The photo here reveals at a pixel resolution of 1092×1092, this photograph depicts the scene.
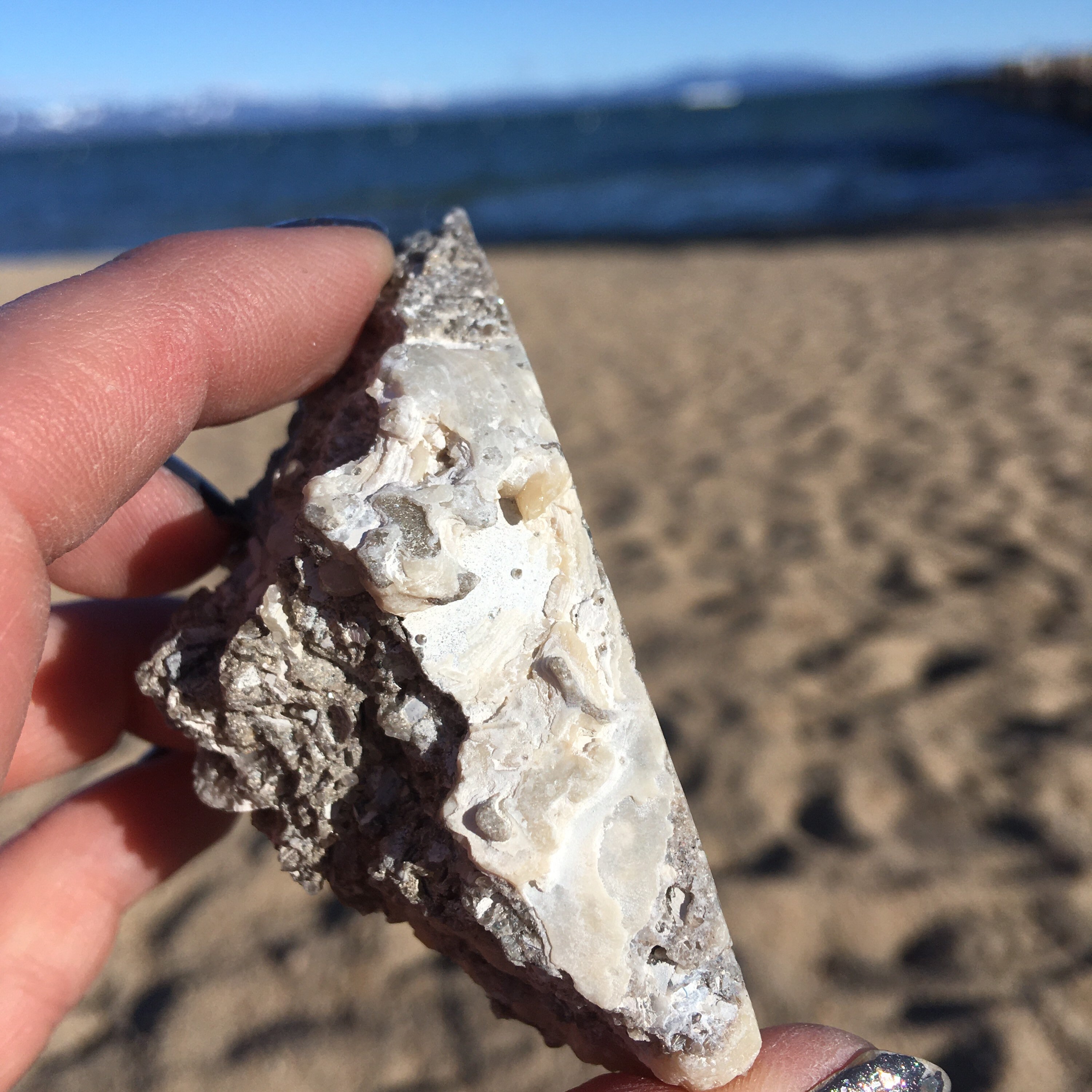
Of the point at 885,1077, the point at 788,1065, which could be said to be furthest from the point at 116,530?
the point at 885,1077

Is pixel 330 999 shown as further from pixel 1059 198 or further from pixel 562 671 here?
pixel 1059 198

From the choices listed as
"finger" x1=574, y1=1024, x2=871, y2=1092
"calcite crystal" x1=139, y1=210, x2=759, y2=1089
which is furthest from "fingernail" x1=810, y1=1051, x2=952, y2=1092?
"calcite crystal" x1=139, y1=210, x2=759, y2=1089

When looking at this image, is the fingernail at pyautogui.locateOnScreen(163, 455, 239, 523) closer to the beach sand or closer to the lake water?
the beach sand

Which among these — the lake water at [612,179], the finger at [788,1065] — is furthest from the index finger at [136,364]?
the lake water at [612,179]

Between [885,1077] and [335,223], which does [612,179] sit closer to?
[335,223]

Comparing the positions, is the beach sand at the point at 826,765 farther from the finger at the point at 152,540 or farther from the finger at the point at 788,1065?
the finger at the point at 152,540

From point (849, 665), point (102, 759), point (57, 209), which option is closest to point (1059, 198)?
point (849, 665)

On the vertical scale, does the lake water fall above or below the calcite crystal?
below
